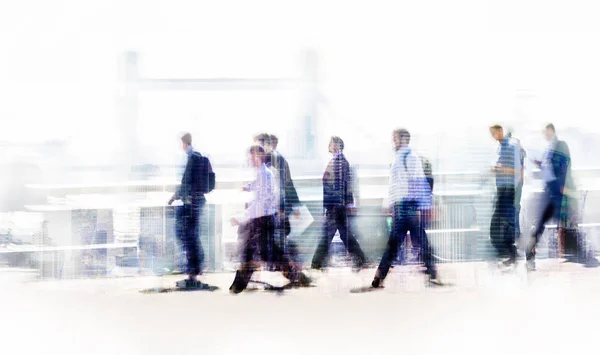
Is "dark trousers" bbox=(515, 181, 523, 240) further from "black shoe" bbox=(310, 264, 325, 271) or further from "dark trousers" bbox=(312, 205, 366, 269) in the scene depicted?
"black shoe" bbox=(310, 264, 325, 271)

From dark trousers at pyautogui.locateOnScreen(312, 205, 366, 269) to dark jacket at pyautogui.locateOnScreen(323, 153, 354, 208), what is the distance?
7 centimetres

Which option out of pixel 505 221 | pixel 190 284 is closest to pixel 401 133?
pixel 505 221

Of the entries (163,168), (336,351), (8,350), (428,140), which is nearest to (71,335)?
(8,350)

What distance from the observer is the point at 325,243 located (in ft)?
23.3

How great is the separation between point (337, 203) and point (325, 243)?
1.34ft

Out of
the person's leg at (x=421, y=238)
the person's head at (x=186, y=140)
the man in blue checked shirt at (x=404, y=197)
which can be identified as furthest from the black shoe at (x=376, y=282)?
the person's head at (x=186, y=140)

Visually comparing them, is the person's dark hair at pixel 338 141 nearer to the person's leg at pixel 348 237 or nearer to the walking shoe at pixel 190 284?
the person's leg at pixel 348 237

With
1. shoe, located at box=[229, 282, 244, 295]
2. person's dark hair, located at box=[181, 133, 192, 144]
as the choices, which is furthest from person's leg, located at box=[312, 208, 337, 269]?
person's dark hair, located at box=[181, 133, 192, 144]

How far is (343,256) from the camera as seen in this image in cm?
725

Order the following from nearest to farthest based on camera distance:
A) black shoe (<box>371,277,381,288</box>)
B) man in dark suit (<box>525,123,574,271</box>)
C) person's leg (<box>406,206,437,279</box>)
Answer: person's leg (<box>406,206,437,279</box>) < black shoe (<box>371,277,381,288</box>) < man in dark suit (<box>525,123,574,271</box>)

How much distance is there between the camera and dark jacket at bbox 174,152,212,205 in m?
6.59

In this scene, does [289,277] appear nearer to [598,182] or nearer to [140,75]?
[140,75]

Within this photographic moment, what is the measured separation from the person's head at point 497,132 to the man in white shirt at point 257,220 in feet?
7.14

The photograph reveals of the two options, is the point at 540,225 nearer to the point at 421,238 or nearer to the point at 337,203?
the point at 421,238
